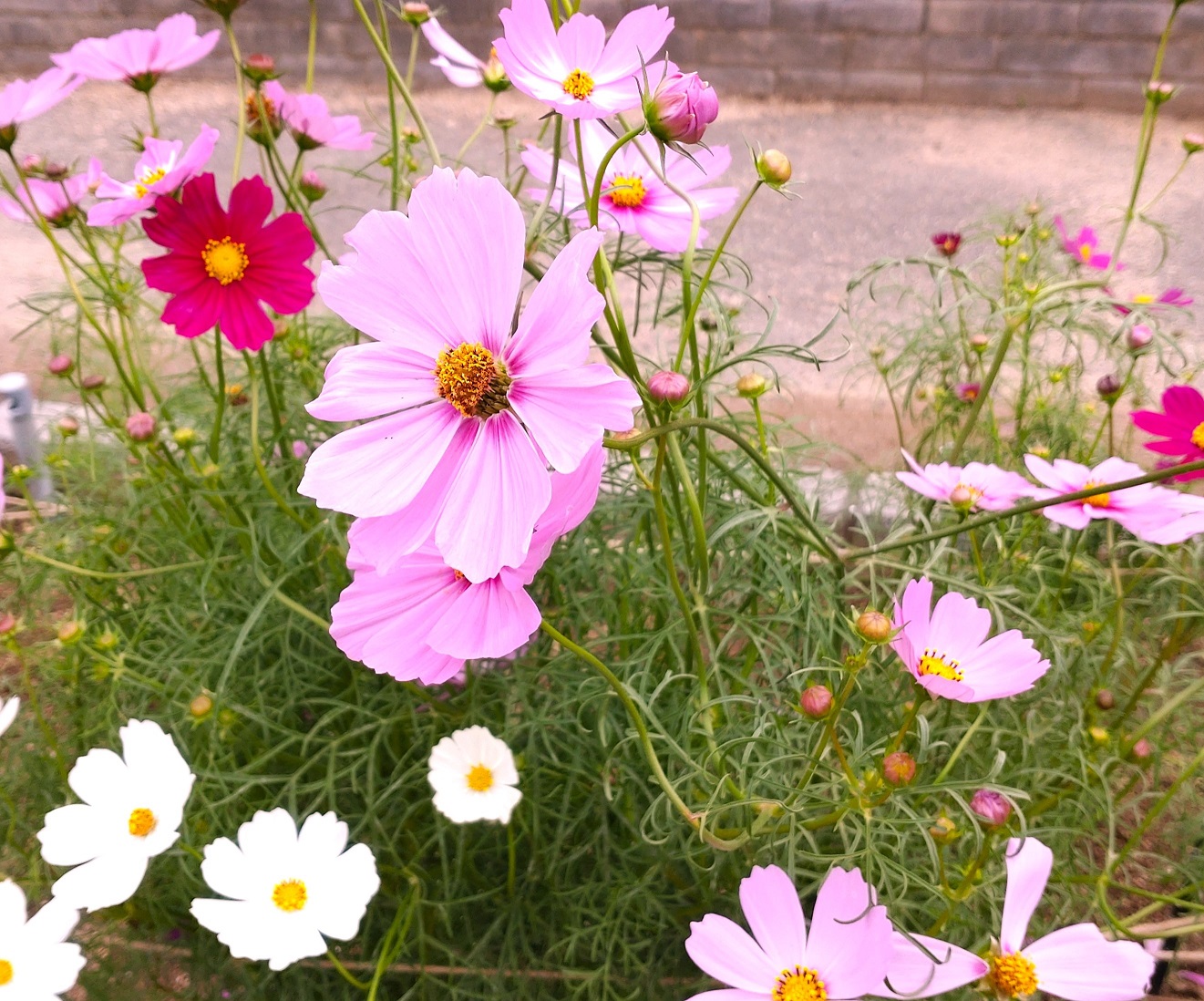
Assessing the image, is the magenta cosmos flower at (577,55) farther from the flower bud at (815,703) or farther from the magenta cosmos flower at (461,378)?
the flower bud at (815,703)

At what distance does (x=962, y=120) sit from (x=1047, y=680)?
2.09 metres

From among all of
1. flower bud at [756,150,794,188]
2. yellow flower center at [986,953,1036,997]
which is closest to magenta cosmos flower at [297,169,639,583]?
flower bud at [756,150,794,188]

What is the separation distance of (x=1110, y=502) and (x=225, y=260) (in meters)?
0.56

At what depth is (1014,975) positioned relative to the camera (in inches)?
19.3

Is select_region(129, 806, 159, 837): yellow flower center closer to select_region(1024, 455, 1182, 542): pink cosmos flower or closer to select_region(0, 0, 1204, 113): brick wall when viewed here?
select_region(1024, 455, 1182, 542): pink cosmos flower

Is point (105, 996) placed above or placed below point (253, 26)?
below

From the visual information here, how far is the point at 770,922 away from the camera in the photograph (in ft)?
1.54

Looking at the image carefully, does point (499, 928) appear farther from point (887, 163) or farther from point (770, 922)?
point (887, 163)

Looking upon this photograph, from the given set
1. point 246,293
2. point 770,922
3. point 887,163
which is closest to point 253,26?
point 887,163

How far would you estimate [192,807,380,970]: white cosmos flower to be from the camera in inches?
18.9

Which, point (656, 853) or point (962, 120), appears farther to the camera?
point (962, 120)

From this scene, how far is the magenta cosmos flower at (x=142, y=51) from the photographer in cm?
67

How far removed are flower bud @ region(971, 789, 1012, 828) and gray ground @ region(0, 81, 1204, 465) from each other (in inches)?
41.4

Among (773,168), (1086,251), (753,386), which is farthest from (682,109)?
(1086,251)
